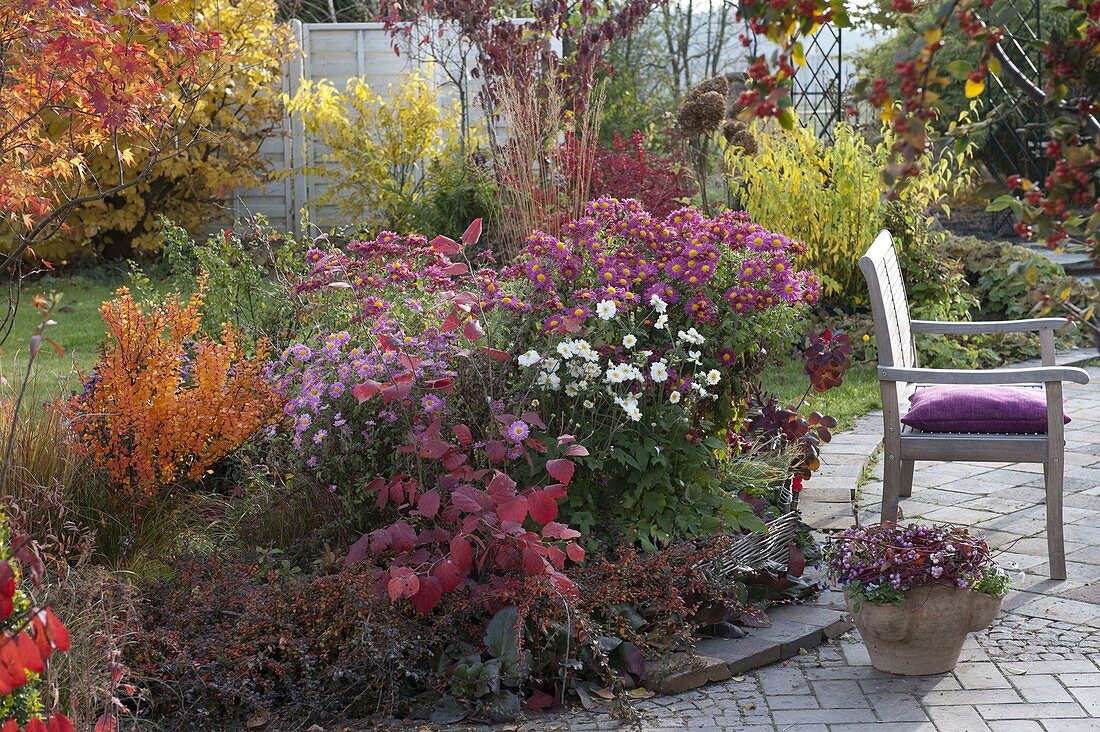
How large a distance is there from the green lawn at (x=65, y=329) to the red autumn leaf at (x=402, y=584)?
183 centimetres

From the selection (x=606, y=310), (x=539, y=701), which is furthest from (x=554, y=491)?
(x=606, y=310)

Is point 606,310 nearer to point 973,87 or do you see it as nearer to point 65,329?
point 973,87

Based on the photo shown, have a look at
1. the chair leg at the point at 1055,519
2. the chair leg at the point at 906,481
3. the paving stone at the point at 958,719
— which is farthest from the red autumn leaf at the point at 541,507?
the chair leg at the point at 906,481

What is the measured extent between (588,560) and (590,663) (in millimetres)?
421

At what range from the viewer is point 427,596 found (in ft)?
9.25

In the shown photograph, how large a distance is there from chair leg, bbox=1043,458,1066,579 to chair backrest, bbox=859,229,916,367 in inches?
23.1

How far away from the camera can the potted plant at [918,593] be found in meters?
2.85

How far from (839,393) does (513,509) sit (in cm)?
389

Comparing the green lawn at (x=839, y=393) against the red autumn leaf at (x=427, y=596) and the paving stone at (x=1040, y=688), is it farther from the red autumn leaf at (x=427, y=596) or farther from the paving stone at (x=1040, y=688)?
the red autumn leaf at (x=427, y=596)

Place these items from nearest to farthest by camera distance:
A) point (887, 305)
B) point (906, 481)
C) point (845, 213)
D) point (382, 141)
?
1. point (887, 305)
2. point (906, 481)
3. point (845, 213)
4. point (382, 141)

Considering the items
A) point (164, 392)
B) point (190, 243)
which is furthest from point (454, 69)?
point (164, 392)

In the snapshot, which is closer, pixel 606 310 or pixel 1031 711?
pixel 1031 711

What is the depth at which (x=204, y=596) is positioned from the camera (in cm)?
292

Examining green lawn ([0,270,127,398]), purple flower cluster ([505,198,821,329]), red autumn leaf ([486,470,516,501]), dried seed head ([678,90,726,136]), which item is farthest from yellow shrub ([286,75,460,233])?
red autumn leaf ([486,470,516,501])
